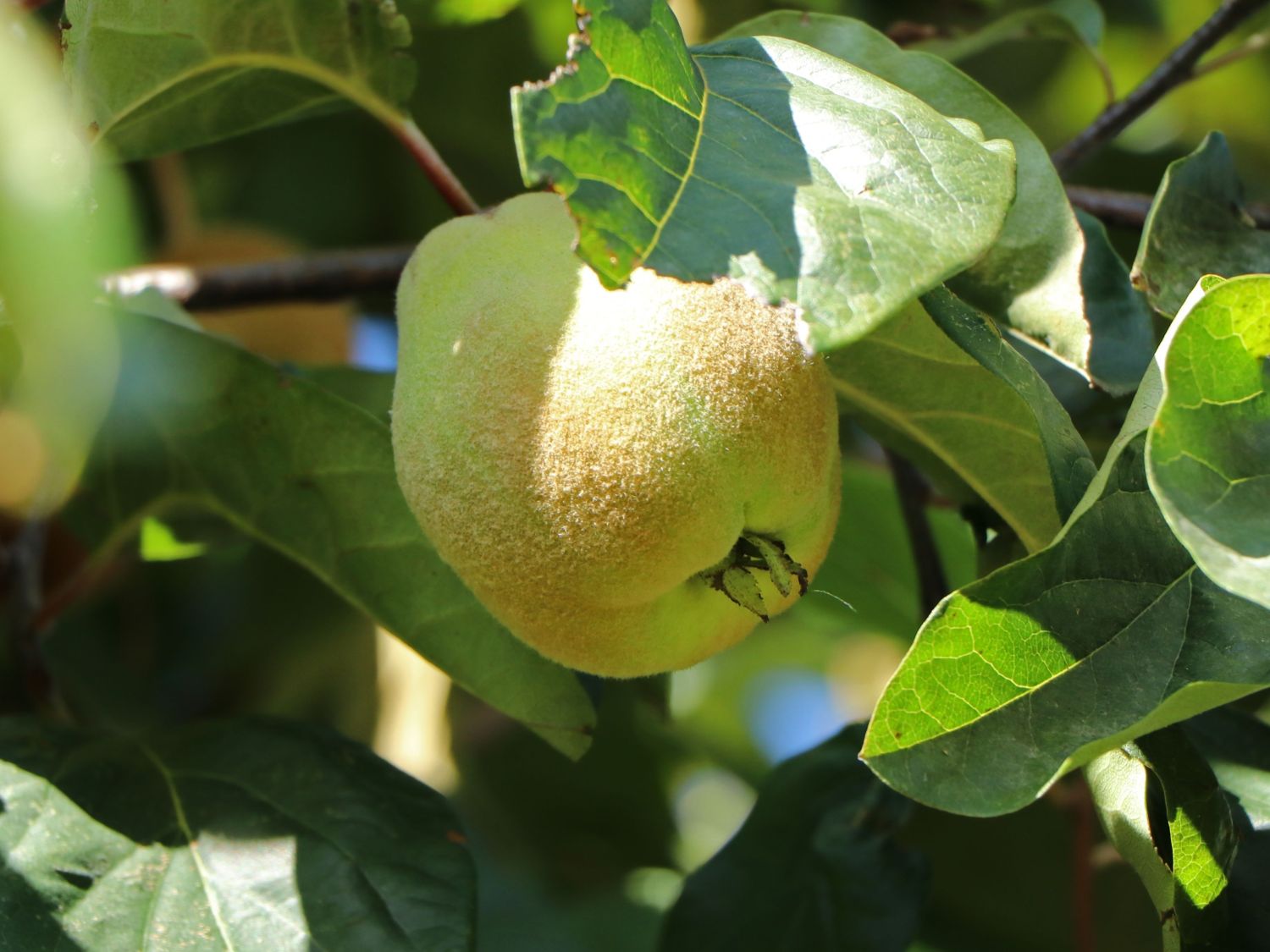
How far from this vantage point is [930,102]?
0.76 metres

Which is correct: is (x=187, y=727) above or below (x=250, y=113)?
below

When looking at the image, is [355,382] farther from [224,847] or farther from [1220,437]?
[1220,437]

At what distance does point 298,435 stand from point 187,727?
235mm

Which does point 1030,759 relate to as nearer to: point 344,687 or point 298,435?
point 298,435

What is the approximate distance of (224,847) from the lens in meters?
0.78

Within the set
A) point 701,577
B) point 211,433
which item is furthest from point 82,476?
point 701,577

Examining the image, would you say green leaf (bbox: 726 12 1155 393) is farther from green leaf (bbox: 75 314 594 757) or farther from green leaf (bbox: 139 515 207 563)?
green leaf (bbox: 139 515 207 563)

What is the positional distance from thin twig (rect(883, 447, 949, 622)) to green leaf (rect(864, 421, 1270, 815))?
33 cm

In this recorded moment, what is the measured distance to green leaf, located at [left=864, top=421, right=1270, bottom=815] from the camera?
553 millimetres

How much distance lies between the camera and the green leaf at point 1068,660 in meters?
0.55

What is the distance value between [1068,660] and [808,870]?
0.44 meters

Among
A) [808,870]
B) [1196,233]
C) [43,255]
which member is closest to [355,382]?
[808,870]

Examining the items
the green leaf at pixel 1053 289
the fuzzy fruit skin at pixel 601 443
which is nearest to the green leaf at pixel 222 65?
the fuzzy fruit skin at pixel 601 443

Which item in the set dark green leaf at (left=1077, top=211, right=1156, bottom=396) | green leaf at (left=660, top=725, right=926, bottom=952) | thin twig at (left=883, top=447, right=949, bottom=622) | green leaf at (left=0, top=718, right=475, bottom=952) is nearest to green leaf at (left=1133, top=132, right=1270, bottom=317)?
dark green leaf at (left=1077, top=211, right=1156, bottom=396)
